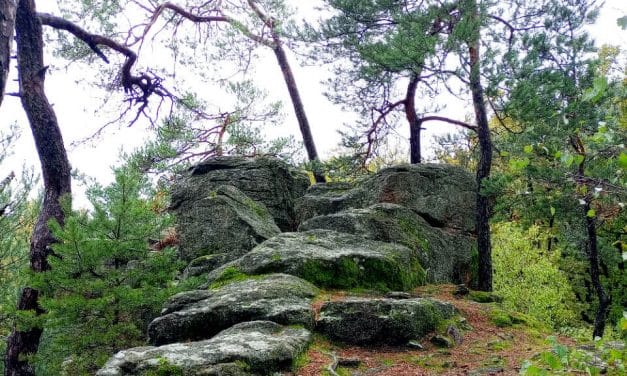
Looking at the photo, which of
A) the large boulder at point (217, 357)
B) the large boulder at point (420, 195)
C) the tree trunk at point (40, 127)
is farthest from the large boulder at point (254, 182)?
the large boulder at point (217, 357)

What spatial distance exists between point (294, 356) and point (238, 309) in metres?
1.11

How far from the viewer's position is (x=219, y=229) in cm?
1055

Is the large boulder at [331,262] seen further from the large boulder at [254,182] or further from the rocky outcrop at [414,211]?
the large boulder at [254,182]

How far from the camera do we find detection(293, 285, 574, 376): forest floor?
5.08 meters

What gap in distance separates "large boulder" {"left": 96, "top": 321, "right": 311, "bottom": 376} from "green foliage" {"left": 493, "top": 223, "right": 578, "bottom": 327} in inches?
588

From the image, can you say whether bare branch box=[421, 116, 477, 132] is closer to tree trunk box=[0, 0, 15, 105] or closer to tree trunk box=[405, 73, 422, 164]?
tree trunk box=[405, 73, 422, 164]

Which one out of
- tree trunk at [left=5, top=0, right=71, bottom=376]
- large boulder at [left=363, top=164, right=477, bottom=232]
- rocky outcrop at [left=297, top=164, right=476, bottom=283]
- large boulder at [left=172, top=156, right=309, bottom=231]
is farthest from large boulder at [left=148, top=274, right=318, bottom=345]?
large boulder at [left=172, top=156, right=309, bottom=231]

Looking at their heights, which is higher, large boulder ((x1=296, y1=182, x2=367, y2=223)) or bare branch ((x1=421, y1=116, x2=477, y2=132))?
bare branch ((x1=421, y1=116, x2=477, y2=132))

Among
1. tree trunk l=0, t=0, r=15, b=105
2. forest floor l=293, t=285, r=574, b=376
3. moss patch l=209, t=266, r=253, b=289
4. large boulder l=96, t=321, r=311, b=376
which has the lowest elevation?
forest floor l=293, t=285, r=574, b=376

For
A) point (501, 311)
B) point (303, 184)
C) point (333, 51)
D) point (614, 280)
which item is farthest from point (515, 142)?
point (614, 280)

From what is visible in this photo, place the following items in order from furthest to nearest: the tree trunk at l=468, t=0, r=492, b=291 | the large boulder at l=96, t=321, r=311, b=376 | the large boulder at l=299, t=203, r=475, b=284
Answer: the tree trunk at l=468, t=0, r=492, b=291 < the large boulder at l=299, t=203, r=475, b=284 < the large boulder at l=96, t=321, r=311, b=376

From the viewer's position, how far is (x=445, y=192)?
12000 mm

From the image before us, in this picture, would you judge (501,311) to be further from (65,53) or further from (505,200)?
(65,53)

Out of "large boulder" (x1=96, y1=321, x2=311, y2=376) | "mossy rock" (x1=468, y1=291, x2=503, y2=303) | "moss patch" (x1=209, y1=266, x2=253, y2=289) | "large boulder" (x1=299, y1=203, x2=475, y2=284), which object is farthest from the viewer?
"large boulder" (x1=299, y1=203, x2=475, y2=284)
